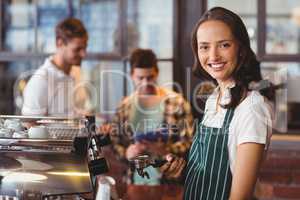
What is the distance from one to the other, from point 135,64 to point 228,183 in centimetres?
140

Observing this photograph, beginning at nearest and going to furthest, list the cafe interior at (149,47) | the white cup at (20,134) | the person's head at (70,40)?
the white cup at (20,134) < the person's head at (70,40) < the cafe interior at (149,47)

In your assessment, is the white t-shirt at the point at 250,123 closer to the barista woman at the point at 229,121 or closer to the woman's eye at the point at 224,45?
the barista woman at the point at 229,121

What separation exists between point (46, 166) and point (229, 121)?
0.43 metres

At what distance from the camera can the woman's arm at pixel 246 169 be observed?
3.78ft

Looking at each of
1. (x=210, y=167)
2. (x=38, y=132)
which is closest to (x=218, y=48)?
(x=210, y=167)

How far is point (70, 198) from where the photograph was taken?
1110 millimetres

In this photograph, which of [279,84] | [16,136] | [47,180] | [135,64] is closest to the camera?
[47,180]

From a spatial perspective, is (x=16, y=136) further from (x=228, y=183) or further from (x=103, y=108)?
(x=103, y=108)

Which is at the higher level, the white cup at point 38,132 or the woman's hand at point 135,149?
the white cup at point 38,132

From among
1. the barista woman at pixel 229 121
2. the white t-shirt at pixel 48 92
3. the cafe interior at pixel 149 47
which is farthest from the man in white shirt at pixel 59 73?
the barista woman at pixel 229 121

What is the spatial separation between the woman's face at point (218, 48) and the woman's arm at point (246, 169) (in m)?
0.20

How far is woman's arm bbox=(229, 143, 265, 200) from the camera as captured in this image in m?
1.15

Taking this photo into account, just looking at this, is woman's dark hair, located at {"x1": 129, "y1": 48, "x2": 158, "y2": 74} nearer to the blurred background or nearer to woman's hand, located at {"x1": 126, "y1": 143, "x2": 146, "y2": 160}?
the blurred background

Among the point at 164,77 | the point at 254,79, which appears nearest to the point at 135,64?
the point at 164,77
